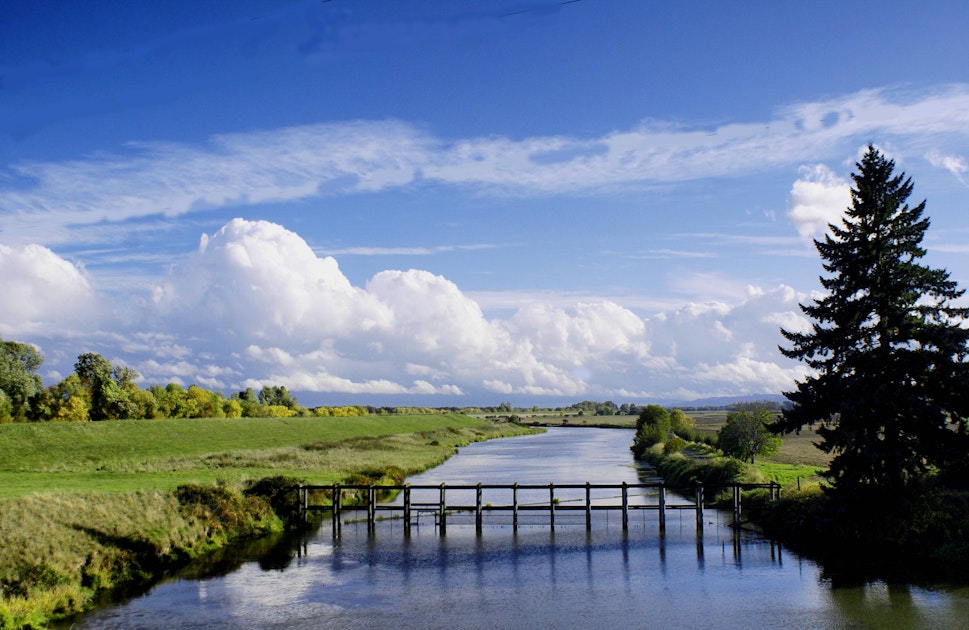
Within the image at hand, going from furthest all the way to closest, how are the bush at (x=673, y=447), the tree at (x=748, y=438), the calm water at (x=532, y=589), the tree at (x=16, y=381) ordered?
the tree at (x=16, y=381), the bush at (x=673, y=447), the tree at (x=748, y=438), the calm water at (x=532, y=589)

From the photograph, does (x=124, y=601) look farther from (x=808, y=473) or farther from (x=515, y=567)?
(x=808, y=473)

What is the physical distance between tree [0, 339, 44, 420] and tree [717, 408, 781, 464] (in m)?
94.6

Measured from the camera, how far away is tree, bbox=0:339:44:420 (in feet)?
359

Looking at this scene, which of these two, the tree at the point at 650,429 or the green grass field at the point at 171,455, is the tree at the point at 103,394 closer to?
the green grass field at the point at 171,455

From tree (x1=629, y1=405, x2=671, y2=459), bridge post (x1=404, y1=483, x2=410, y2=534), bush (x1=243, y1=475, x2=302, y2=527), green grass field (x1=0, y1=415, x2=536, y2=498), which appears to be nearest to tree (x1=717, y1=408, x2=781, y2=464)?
tree (x1=629, y1=405, x2=671, y2=459)

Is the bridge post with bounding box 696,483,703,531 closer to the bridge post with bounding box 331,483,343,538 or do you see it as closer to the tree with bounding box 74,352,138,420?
the bridge post with bounding box 331,483,343,538

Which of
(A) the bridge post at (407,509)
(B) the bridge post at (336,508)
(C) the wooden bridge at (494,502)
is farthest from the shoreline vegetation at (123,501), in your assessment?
(A) the bridge post at (407,509)

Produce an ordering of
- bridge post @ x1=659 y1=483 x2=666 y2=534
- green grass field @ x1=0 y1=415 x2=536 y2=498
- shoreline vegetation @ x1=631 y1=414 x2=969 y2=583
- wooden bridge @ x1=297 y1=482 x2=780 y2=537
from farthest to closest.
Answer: green grass field @ x1=0 y1=415 x2=536 y2=498
wooden bridge @ x1=297 y1=482 x2=780 y2=537
bridge post @ x1=659 y1=483 x2=666 y2=534
shoreline vegetation @ x1=631 y1=414 x2=969 y2=583

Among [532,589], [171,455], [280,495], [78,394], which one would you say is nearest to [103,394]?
[78,394]

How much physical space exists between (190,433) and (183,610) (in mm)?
73020

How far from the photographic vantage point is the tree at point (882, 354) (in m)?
34.0

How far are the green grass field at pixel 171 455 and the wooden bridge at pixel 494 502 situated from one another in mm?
6369

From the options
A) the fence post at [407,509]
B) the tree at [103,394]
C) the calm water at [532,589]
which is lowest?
the calm water at [532,589]

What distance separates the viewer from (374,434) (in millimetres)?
142375
